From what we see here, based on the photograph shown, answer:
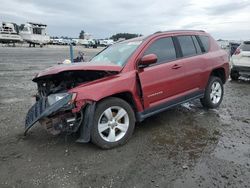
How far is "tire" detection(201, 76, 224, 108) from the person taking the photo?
6.09 m

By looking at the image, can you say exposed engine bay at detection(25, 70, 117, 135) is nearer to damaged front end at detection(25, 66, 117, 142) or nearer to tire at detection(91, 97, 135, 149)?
damaged front end at detection(25, 66, 117, 142)

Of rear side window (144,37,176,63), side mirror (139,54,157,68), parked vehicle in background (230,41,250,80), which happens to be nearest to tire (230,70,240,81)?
parked vehicle in background (230,41,250,80)

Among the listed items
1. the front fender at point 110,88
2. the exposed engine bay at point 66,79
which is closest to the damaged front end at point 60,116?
the front fender at point 110,88

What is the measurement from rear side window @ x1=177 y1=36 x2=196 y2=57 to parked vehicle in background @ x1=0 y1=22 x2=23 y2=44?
46.7 meters

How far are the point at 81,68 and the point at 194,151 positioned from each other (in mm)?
2129

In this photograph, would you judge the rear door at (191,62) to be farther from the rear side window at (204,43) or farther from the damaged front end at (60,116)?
the damaged front end at (60,116)

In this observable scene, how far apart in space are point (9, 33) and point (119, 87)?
4817cm

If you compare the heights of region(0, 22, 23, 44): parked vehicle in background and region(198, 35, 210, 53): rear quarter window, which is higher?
region(0, 22, 23, 44): parked vehicle in background

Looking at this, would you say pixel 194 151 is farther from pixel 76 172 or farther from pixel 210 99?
pixel 210 99

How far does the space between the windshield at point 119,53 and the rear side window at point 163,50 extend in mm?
282

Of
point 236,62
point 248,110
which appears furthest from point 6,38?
point 248,110

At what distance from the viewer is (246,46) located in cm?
1067

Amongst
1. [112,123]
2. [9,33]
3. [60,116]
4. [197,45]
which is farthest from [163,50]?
[9,33]

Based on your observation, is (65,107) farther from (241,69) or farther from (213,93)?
(241,69)
